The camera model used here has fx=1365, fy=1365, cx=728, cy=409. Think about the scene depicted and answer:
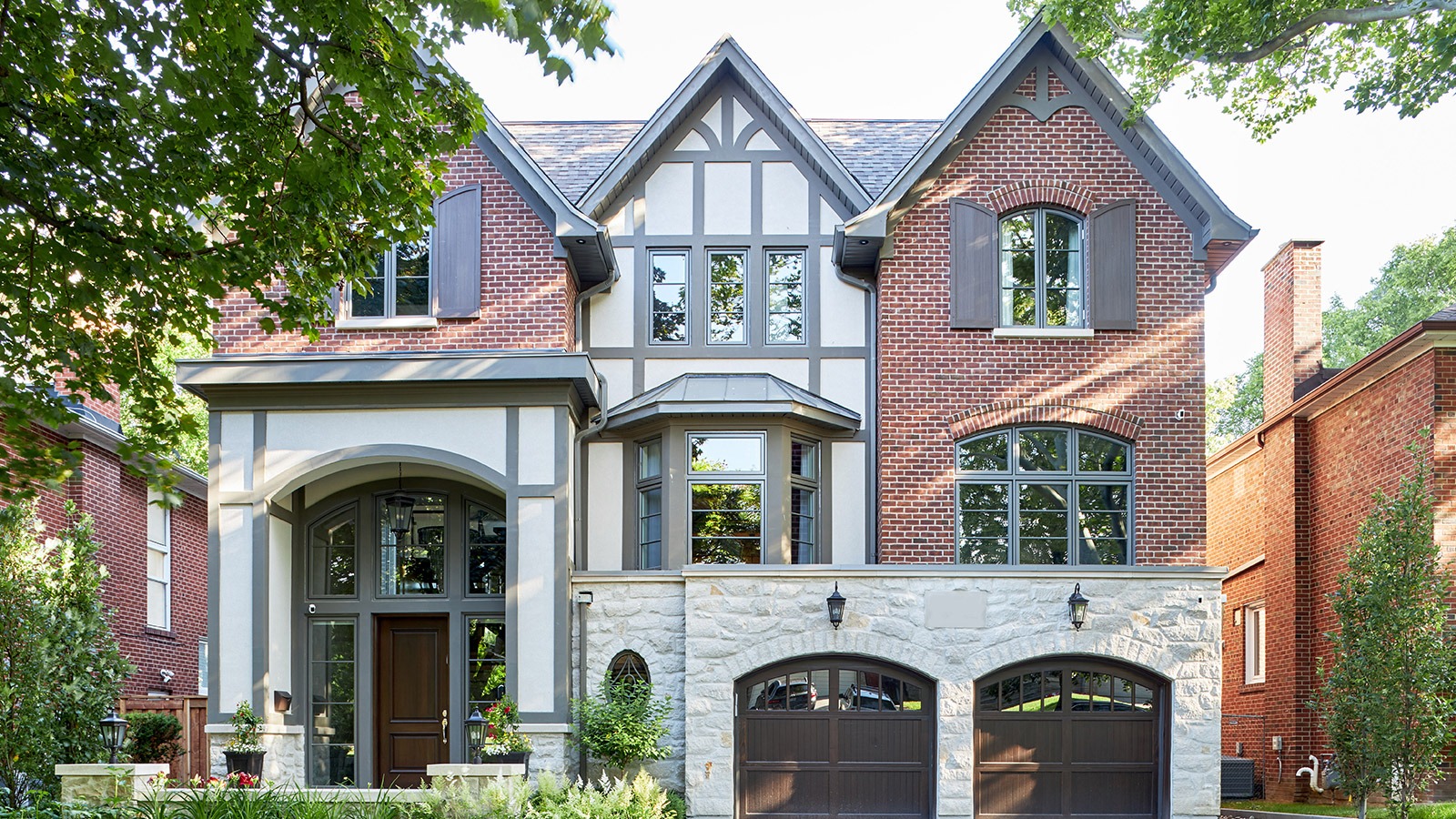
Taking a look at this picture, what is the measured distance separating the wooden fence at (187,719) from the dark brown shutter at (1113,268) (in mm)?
12224

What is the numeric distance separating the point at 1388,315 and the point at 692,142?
25.6 m

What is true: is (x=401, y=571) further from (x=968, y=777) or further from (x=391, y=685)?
(x=968, y=777)

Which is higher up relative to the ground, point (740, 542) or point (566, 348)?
point (566, 348)

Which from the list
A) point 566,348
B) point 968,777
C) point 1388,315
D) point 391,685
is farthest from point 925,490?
point 1388,315

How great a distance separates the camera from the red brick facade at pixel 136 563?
59.4ft

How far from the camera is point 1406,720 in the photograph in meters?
13.5

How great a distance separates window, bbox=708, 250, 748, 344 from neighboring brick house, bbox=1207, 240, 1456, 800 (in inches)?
Answer: 297

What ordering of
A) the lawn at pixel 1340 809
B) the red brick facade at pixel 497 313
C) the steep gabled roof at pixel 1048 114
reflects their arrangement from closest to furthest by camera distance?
the lawn at pixel 1340 809
the red brick facade at pixel 497 313
the steep gabled roof at pixel 1048 114

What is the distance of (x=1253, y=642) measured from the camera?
20.5 meters

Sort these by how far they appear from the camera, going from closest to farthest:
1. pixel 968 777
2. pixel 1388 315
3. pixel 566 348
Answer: pixel 968 777 < pixel 566 348 < pixel 1388 315

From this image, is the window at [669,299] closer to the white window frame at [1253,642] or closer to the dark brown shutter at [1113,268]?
the dark brown shutter at [1113,268]

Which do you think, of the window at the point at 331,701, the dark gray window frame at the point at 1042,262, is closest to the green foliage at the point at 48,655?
the window at the point at 331,701

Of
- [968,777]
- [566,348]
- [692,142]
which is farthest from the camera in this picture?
[692,142]

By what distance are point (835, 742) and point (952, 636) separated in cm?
172
